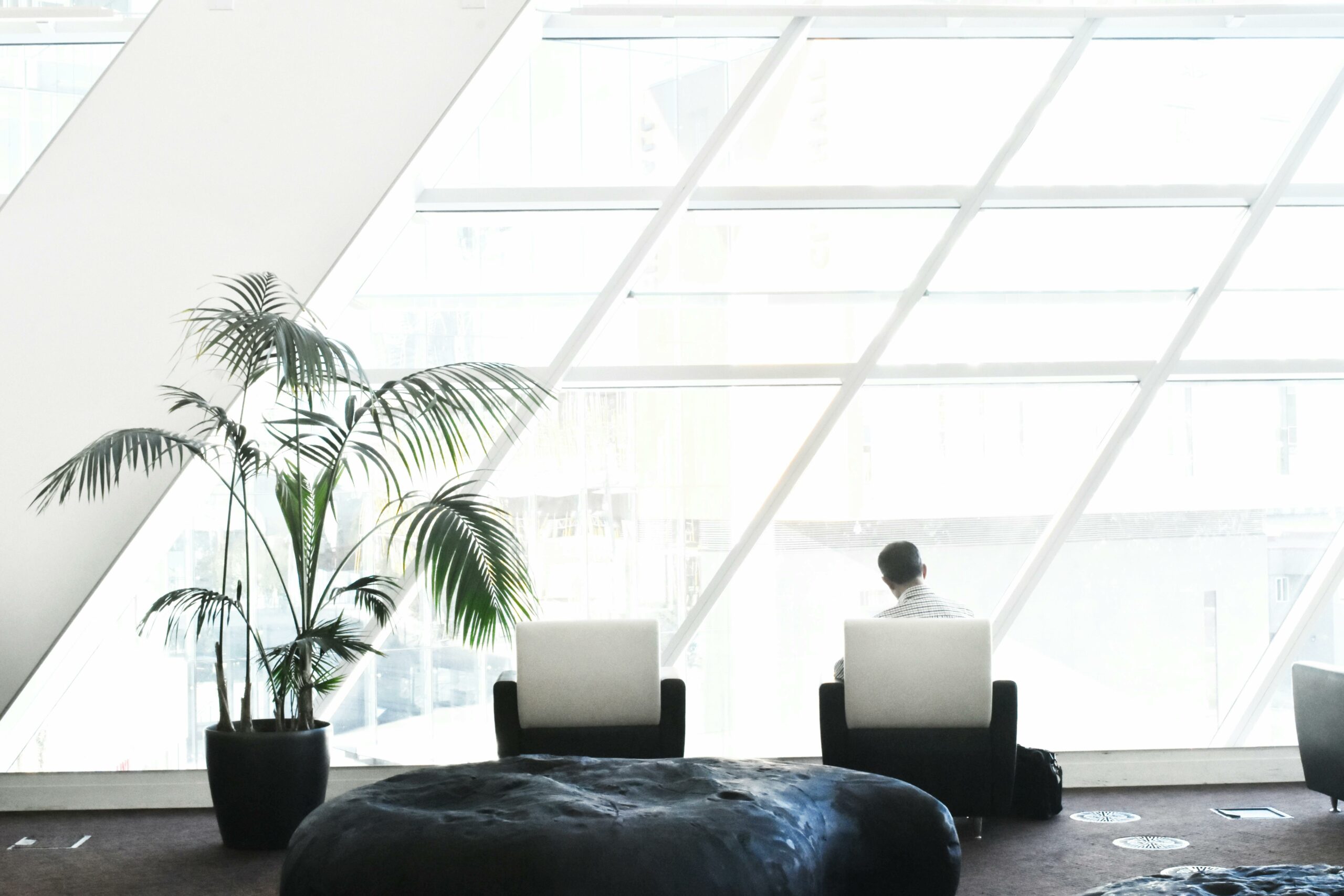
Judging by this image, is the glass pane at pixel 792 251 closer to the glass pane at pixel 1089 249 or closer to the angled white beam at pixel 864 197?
the angled white beam at pixel 864 197

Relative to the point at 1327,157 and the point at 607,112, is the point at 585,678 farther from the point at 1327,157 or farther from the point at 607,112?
the point at 1327,157

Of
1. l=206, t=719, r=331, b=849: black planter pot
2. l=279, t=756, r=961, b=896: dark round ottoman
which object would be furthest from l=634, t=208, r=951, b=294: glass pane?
l=279, t=756, r=961, b=896: dark round ottoman

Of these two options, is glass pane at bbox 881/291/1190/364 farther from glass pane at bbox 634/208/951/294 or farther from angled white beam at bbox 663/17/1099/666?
glass pane at bbox 634/208/951/294

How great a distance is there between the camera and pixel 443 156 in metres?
6.24

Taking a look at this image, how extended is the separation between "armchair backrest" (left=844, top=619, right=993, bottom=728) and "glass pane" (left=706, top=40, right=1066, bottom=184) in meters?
2.83

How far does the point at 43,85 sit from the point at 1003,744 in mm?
5676

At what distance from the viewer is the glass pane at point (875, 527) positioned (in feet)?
20.5

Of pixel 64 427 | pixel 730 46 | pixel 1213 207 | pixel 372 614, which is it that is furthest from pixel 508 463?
pixel 1213 207

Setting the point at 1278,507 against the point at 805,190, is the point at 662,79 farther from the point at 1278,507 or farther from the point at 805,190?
the point at 1278,507

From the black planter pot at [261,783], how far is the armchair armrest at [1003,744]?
2.61 metres

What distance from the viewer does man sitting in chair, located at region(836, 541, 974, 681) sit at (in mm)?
4930

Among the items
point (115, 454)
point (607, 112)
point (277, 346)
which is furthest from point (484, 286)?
point (115, 454)

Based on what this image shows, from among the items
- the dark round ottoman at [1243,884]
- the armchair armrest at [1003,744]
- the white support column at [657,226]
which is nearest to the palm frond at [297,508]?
the white support column at [657,226]

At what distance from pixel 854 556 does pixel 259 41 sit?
3.89 meters
